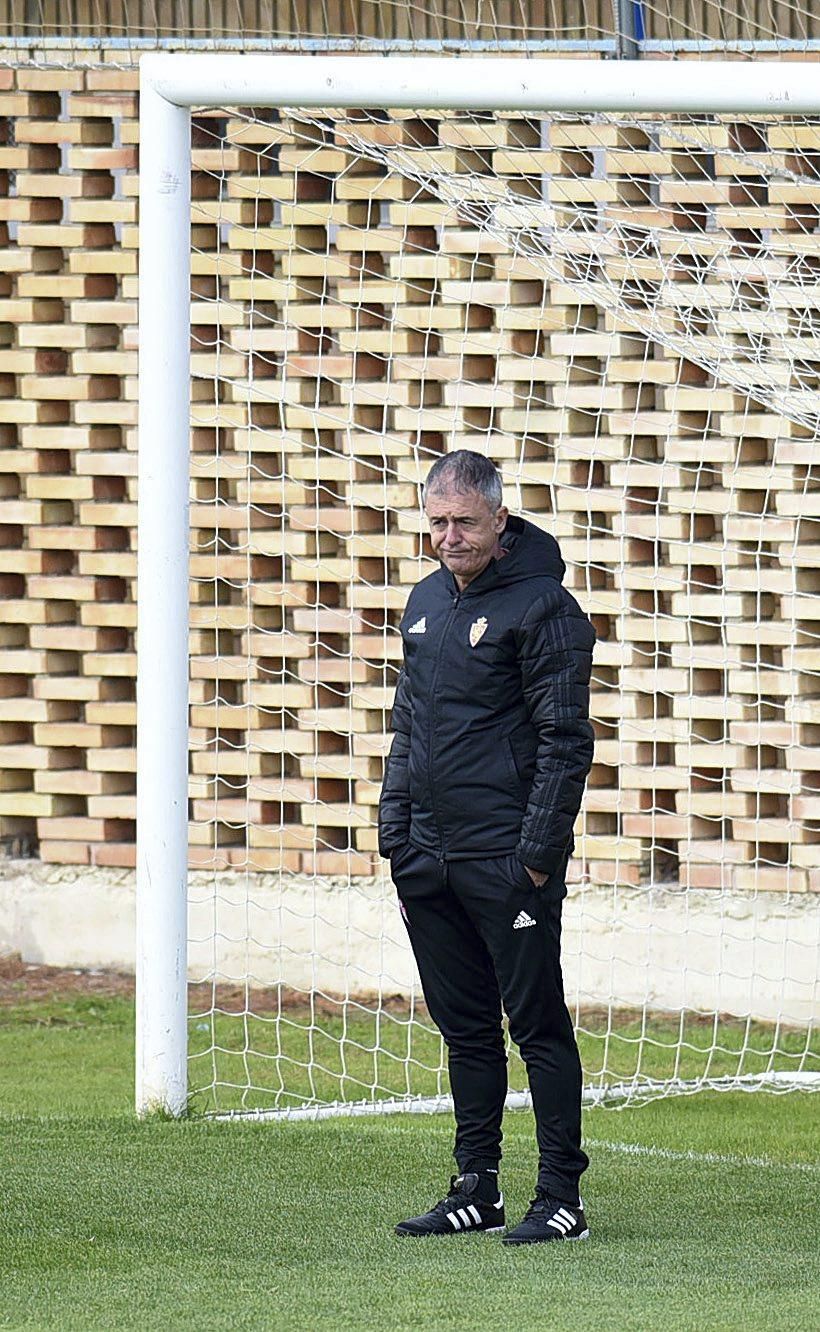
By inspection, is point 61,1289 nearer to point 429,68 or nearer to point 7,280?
point 429,68

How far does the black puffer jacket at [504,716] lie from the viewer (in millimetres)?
4457

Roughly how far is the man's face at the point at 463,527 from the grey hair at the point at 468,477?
1cm

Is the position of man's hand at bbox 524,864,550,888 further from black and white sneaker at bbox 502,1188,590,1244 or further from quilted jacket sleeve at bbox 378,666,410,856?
black and white sneaker at bbox 502,1188,590,1244

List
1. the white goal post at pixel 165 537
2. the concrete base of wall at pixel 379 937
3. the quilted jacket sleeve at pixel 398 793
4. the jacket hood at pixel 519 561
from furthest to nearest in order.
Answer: the concrete base of wall at pixel 379 937
the white goal post at pixel 165 537
the quilted jacket sleeve at pixel 398 793
the jacket hood at pixel 519 561

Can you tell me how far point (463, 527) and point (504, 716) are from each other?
0.43 meters

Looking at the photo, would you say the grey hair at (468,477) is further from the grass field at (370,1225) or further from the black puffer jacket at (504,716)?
the grass field at (370,1225)

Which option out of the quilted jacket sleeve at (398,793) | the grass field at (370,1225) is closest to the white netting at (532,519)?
the grass field at (370,1225)

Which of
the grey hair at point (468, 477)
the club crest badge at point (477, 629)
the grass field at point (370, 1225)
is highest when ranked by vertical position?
the grey hair at point (468, 477)

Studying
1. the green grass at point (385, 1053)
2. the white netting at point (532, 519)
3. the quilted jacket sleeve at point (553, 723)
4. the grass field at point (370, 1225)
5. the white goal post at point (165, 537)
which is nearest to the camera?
the grass field at point (370, 1225)

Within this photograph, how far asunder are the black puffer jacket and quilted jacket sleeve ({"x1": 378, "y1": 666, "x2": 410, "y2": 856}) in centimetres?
6

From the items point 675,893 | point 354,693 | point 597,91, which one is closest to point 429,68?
point 597,91

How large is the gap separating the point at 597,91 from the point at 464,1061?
108 inches

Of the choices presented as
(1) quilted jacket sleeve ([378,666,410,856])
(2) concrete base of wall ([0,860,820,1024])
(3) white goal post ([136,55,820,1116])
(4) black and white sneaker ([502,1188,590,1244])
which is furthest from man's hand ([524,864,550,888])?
(2) concrete base of wall ([0,860,820,1024])

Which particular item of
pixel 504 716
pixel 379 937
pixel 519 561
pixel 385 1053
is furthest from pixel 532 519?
pixel 504 716
